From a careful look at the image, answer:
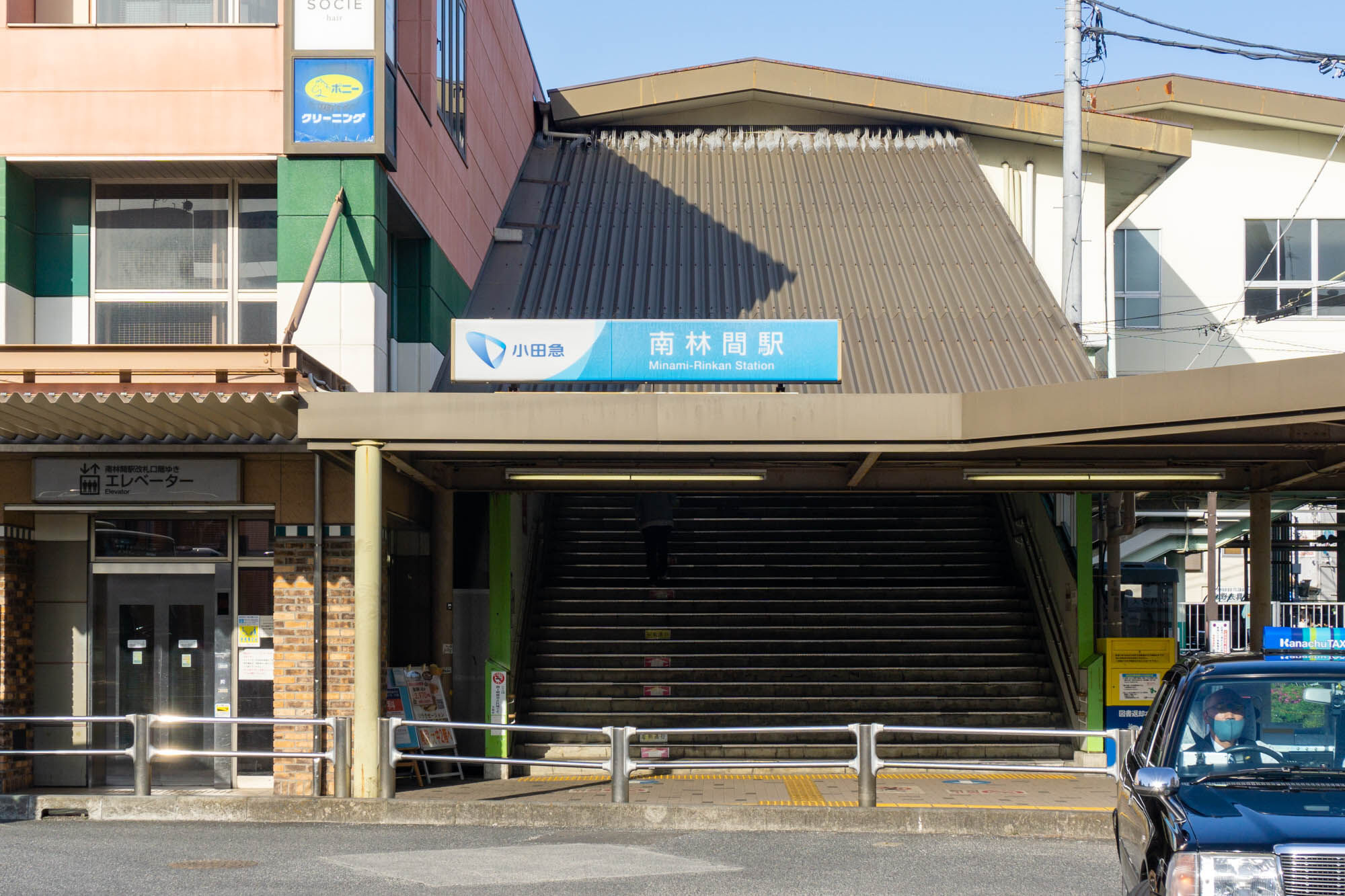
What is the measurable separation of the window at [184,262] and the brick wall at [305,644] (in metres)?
2.64

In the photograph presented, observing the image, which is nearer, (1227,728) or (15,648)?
(1227,728)

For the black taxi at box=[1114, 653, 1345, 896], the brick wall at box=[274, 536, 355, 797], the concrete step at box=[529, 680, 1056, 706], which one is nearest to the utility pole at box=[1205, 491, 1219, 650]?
the concrete step at box=[529, 680, 1056, 706]

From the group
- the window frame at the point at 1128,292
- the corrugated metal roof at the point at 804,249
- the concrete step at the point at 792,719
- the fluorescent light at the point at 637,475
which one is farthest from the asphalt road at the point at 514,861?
the window frame at the point at 1128,292

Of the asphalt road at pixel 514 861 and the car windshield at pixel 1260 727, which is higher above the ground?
the car windshield at pixel 1260 727

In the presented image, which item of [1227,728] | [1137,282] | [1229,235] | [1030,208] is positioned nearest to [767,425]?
[1227,728]

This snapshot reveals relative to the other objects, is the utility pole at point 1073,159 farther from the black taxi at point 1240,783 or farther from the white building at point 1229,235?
the black taxi at point 1240,783

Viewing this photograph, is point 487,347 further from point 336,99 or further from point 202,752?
point 202,752

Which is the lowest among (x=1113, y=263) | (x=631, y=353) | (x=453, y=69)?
(x=631, y=353)

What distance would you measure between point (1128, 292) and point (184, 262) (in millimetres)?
16699

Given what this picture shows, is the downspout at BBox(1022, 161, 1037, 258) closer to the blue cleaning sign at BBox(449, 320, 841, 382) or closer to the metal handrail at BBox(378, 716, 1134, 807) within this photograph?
the blue cleaning sign at BBox(449, 320, 841, 382)

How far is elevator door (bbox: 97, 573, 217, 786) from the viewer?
14844 mm

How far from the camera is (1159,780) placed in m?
6.13

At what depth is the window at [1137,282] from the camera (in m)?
25.1

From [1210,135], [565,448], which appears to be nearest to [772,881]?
[565,448]
